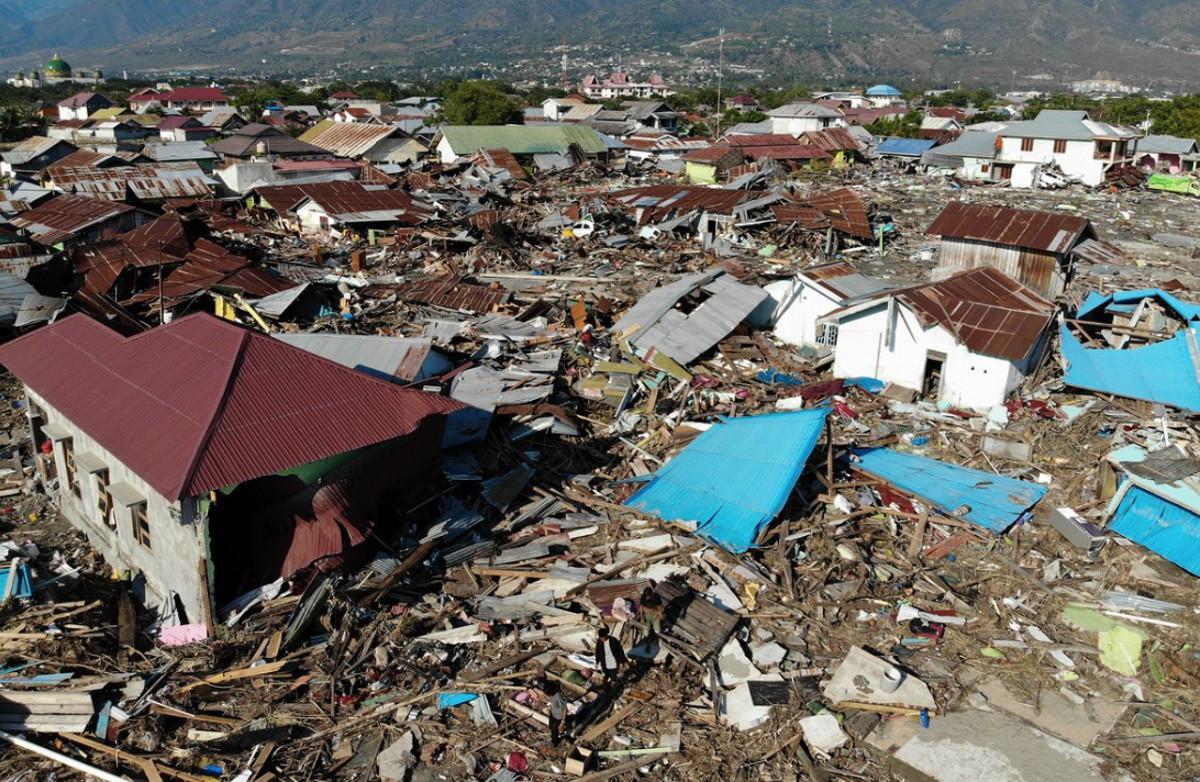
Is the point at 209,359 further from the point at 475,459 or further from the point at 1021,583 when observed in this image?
the point at 1021,583

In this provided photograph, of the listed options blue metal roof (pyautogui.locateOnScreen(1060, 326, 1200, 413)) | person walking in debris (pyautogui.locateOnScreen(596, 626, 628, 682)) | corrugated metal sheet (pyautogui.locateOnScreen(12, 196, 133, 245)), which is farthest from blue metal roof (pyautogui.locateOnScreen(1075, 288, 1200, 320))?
corrugated metal sheet (pyautogui.locateOnScreen(12, 196, 133, 245))

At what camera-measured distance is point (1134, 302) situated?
19297 mm

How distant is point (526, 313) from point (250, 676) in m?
13.5

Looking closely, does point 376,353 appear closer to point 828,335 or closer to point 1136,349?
point 828,335

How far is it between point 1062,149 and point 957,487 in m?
42.4

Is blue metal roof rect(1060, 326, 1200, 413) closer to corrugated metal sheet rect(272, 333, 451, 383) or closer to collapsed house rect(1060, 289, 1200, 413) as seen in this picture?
collapsed house rect(1060, 289, 1200, 413)

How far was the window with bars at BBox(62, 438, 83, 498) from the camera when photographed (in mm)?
11617

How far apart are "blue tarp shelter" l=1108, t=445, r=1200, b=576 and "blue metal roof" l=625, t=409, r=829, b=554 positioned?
4163 mm

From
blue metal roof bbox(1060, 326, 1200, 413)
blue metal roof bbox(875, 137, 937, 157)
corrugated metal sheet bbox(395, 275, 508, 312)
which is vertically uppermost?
corrugated metal sheet bbox(395, 275, 508, 312)

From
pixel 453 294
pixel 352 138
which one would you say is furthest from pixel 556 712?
pixel 352 138

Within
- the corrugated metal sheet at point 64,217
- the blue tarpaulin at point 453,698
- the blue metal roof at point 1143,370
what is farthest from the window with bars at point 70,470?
the corrugated metal sheet at point 64,217

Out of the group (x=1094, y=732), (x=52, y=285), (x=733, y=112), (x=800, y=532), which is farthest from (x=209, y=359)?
(x=733, y=112)

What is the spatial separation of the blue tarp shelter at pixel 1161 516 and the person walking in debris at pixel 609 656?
7.31 meters

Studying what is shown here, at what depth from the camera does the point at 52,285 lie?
2267 centimetres
